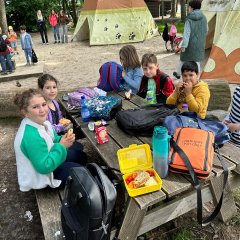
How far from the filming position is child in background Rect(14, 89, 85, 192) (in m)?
2.39

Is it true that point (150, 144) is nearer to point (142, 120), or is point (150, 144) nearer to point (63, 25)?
point (142, 120)

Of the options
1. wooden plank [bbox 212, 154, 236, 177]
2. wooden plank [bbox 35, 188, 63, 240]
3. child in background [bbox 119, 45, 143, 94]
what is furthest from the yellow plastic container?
child in background [bbox 119, 45, 143, 94]

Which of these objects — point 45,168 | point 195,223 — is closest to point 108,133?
point 45,168

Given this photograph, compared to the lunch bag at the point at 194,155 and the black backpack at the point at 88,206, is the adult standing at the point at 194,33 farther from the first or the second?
the black backpack at the point at 88,206

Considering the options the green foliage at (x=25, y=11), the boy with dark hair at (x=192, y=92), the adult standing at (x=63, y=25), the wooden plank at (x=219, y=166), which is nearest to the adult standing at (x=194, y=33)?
the boy with dark hair at (x=192, y=92)

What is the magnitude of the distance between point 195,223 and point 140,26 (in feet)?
40.4

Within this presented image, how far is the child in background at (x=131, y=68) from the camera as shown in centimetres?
419

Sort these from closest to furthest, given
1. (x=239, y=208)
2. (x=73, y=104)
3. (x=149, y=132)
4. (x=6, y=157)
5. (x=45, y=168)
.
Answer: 1. (x=45, y=168)
2. (x=149, y=132)
3. (x=239, y=208)
4. (x=73, y=104)
5. (x=6, y=157)

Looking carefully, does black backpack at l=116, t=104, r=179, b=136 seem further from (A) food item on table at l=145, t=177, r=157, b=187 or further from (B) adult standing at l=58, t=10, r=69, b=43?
(B) adult standing at l=58, t=10, r=69, b=43

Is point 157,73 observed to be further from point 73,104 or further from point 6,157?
point 6,157

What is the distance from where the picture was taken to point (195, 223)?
9.55ft

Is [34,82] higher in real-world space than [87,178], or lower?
lower

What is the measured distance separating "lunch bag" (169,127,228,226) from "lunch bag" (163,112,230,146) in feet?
0.80

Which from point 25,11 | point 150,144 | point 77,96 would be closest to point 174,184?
point 150,144
